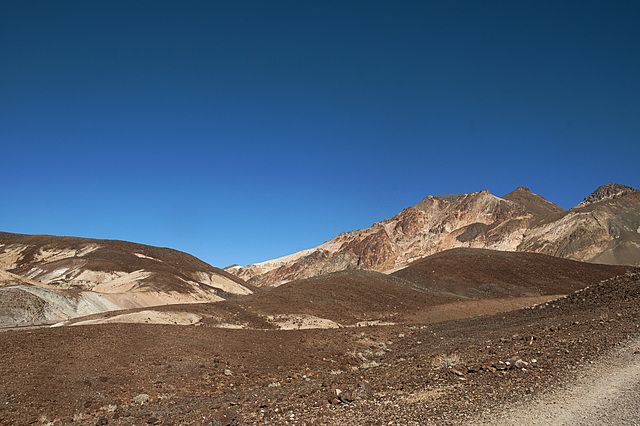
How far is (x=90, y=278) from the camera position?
169 ft

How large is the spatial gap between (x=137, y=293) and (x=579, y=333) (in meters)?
40.1

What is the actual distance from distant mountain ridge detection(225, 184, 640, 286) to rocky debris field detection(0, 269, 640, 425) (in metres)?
90.6

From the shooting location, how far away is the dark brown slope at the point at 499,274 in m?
45.8

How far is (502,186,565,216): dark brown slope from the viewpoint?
460 ft

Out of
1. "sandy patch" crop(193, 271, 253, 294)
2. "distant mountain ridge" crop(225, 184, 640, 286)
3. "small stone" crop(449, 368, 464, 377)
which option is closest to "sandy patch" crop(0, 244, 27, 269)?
"sandy patch" crop(193, 271, 253, 294)

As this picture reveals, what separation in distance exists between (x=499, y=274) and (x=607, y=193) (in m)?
121

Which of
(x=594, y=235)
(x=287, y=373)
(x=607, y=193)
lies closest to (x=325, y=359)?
(x=287, y=373)

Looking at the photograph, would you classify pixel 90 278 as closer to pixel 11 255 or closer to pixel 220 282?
pixel 220 282

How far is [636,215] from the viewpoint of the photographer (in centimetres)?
10112

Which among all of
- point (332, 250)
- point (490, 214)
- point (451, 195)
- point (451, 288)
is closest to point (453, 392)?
point (451, 288)

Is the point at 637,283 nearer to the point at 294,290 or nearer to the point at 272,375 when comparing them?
the point at 272,375

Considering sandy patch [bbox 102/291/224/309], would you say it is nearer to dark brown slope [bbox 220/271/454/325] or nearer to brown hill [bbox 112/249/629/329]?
brown hill [bbox 112/249/629/329]

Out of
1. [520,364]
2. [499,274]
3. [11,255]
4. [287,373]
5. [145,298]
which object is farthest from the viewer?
[11,255]

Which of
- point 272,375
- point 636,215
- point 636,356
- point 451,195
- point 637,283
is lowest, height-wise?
point 272,375
